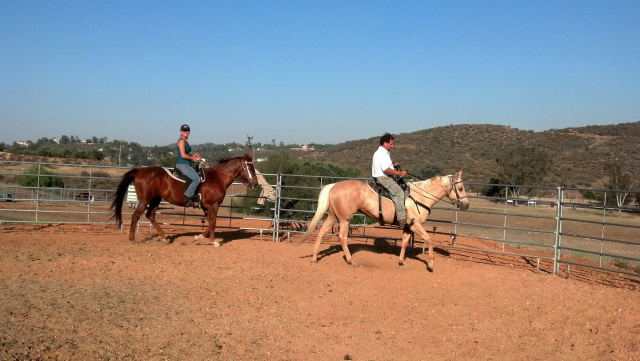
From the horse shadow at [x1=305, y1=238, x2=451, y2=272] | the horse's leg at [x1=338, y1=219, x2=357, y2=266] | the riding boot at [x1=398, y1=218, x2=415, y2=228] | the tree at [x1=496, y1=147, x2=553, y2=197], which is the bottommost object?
the horse shadow at [x1=305, y1=238, x2=451, y2=272]

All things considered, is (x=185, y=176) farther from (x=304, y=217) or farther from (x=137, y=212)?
(x=304, y=217)

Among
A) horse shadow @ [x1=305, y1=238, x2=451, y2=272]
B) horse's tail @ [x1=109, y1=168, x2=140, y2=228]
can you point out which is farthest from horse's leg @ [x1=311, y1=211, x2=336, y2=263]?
horse's tail @ [x1=109, y1=168, x2=140, y2=228]

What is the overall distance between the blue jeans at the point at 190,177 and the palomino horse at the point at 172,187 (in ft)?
0.76

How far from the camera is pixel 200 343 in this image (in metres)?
4.89

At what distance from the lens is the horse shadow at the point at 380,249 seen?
10.0 metres

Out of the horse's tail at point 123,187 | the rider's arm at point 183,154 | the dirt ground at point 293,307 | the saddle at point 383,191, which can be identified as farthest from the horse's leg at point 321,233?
the horse's tail at point 123,187

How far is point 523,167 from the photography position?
127ft

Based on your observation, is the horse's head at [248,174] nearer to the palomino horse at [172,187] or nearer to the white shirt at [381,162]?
the palomino horse at [172,187]

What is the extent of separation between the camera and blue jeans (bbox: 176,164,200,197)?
1013cm

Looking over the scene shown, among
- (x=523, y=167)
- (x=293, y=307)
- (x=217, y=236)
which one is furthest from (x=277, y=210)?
(x=523, y=167)

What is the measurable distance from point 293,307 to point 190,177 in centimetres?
475

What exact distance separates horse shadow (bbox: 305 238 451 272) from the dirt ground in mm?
380

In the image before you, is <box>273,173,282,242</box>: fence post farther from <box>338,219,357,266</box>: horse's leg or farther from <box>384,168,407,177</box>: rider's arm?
<box>384,168,407,177</box>: rider's arm

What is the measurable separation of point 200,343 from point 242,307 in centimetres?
137
